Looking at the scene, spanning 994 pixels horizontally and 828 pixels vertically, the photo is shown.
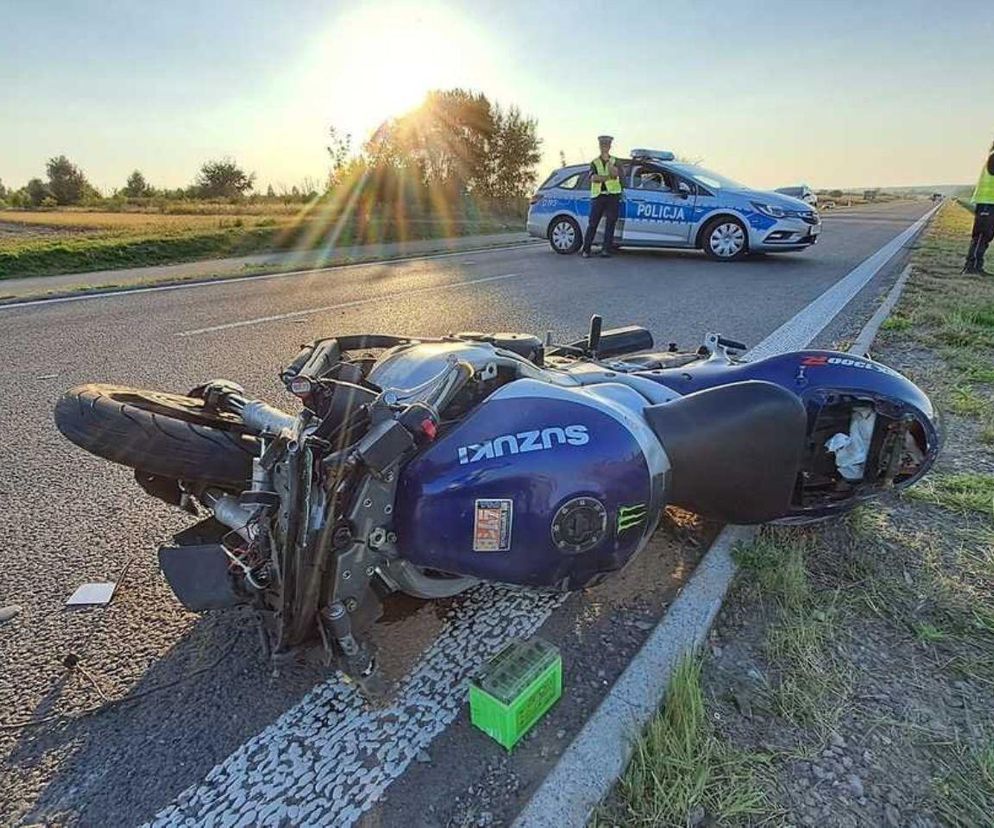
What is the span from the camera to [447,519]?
63.4 inches

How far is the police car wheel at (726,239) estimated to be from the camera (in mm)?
10969

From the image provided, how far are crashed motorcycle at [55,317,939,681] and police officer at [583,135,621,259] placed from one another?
32.3ft

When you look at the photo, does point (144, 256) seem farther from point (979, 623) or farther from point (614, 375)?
point (979, 623)

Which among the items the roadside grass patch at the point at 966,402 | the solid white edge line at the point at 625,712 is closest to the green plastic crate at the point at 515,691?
the solid white edge line at the point at 625,712

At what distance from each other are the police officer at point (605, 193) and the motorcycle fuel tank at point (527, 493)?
10.3m

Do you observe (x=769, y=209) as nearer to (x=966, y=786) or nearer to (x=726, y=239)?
(x=726, y=239)

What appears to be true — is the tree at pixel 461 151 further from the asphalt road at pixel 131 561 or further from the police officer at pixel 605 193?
the asphalt road at pixel 131 561

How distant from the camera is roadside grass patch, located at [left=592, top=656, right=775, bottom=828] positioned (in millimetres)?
1391

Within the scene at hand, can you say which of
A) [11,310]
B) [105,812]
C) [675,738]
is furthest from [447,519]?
[11,310]

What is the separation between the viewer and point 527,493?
161cm

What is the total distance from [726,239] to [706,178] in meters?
1.07

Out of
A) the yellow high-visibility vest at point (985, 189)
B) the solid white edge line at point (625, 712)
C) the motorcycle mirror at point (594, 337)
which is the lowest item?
the solid white edge line at point (625, 712)

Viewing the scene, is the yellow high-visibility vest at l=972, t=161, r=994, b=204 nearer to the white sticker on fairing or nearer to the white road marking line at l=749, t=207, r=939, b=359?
the white road marking line at l=749, t=207, r=939, b=359

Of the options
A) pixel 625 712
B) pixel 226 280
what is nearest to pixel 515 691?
pixel 625 712
